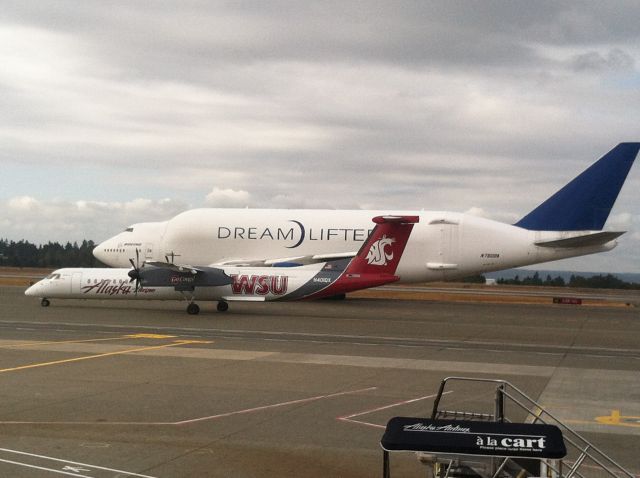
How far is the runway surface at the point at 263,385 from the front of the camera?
12.0 meters

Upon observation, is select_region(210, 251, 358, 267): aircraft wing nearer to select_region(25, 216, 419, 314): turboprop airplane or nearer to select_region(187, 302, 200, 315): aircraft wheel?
select_region(25, 216, 419, 314): turboprop airplane

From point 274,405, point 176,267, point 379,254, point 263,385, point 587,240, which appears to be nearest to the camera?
point 274,405

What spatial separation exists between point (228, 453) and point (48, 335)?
19.2 meters

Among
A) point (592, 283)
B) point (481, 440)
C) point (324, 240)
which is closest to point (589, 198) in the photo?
point (324, 240)

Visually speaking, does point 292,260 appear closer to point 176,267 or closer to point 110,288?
point 176,267

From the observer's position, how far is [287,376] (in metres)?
20.1

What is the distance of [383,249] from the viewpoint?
4109 cm

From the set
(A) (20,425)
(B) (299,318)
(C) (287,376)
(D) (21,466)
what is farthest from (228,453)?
(B) (299,318)

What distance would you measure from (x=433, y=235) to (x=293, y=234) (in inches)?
368

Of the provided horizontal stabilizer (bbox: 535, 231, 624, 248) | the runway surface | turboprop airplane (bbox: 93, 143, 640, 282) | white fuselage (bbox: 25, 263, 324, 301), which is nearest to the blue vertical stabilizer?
turboprop airplane (bbox: 93, 143, 640, 282)

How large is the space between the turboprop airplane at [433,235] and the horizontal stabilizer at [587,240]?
0.20 ft

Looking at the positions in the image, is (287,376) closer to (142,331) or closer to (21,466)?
(21,466)

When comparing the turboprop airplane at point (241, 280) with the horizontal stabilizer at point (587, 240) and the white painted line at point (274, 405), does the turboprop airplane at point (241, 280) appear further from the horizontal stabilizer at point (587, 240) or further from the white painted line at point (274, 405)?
the white painted line at point (274, 405)

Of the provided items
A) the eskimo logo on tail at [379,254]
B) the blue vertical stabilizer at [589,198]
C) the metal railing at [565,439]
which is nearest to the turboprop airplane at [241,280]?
the eskimo logo on tail at [379,254]
